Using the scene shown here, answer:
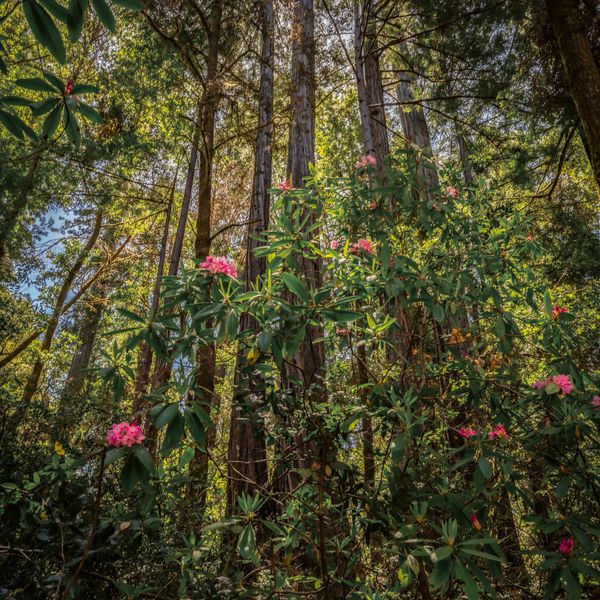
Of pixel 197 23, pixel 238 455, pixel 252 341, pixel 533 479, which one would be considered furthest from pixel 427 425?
pixel 197 23

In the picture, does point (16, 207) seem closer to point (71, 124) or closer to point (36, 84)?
point (71, 124)

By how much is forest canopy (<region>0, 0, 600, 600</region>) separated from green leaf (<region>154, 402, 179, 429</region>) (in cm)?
1

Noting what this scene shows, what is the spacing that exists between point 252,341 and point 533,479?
1.96m

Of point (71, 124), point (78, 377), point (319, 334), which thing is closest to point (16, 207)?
point (78, 377)

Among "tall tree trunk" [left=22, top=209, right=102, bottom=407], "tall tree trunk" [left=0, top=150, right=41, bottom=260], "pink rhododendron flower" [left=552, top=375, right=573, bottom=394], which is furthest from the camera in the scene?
"tall tree trunk" [left=22, top=209, right=102, bottom=407]

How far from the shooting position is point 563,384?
1718 millimetres

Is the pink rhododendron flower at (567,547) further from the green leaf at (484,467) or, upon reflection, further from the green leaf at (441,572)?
the green leaf at (441,572)

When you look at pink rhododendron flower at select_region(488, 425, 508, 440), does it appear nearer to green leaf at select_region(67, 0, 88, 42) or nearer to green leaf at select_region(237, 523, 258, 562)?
green leaf at select_region(237, 523, 258, 562)

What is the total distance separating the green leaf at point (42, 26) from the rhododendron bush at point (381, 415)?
33.5 inches

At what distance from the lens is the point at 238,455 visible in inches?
174

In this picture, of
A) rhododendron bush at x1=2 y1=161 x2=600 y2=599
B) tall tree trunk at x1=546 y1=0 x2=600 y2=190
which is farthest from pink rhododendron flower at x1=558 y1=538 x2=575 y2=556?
tall tree trunk at x1=546 y1=0 x2=600 y2=190

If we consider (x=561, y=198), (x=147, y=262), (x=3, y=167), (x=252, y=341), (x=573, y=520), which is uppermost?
(x=561, y=198)

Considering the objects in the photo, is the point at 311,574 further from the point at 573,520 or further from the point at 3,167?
the point at 3,167

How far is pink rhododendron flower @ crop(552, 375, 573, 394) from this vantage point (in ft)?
5.62
